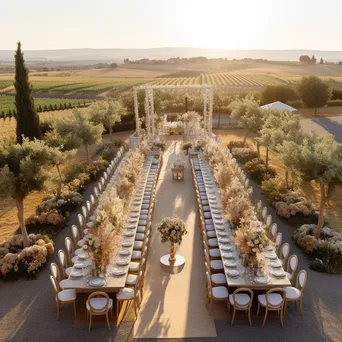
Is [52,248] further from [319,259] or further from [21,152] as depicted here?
[319,259]

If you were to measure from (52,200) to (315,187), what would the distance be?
12.4 metres

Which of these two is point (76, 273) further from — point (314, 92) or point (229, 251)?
point (314, 92)

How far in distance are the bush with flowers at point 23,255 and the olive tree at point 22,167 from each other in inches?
50.4

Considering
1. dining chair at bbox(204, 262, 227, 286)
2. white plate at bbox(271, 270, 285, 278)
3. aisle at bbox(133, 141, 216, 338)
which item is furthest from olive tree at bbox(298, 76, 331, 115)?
dining chair at bbox(204, 262, 227, 286)

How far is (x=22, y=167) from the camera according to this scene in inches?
384

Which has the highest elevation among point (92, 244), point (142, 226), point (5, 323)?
point (92, 244)

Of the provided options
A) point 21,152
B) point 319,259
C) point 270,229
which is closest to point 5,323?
point 21,152

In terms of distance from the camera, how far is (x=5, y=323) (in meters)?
8.22

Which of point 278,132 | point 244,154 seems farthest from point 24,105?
point 278,132

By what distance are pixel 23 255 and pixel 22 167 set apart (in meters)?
2.67

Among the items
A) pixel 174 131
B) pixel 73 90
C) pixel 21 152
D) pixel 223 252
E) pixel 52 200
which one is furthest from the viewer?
pixel 73 90

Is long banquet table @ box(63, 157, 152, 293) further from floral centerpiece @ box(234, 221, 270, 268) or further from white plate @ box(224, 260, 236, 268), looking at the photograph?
floral centerpiece @ box(234, 221, 270, 268)

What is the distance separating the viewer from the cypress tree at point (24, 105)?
70.0 ft

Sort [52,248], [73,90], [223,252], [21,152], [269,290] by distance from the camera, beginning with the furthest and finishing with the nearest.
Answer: [73,90] < [52,248] < [21,152] < [223,252] < [269,290]
